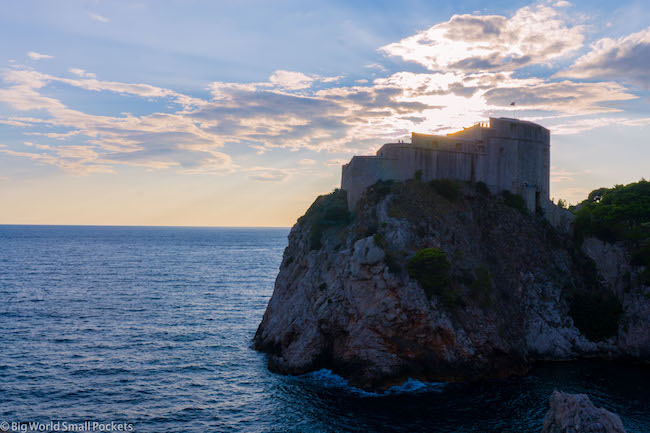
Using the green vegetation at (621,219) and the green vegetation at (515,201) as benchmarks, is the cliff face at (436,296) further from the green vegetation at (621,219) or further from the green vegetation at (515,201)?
the green vegetation at (621,219)

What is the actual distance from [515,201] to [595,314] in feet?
49.4

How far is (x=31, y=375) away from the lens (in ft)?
126

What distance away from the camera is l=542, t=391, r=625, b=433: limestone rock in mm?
24391

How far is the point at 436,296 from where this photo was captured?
39.3 metres

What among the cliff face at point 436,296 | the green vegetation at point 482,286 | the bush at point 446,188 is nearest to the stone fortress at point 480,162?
the bush at point 446,188

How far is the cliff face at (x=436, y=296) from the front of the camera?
37.6 m

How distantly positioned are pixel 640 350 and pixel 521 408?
19430mm

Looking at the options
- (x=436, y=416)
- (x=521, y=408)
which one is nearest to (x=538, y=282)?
(x=521, y=408)

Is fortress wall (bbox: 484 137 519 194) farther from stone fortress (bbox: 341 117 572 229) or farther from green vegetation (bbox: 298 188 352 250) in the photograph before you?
green vegetation (bbox: 298 188 352 250)

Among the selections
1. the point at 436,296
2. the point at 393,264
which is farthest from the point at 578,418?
the point at 393,264

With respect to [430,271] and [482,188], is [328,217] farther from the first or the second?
[482,188]

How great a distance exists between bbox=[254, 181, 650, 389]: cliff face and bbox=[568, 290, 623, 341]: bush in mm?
103

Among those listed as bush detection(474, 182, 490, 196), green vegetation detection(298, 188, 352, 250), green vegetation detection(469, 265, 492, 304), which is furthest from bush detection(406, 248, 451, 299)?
bush detection(474, 182, 490, 196)

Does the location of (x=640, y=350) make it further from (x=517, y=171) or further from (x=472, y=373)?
(x=517, y=171)
